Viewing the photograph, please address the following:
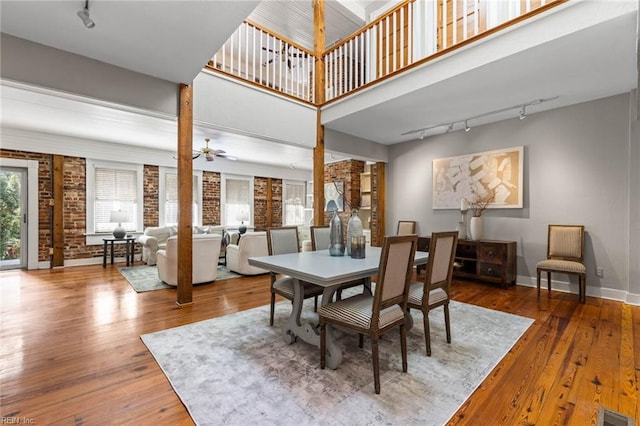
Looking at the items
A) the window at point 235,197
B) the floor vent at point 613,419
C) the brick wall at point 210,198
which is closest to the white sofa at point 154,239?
the brick wall at point 210,198

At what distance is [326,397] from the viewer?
5.73 feet

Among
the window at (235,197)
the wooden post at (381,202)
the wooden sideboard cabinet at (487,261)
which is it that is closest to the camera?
the wooden sideboard cabinet at (487,261)

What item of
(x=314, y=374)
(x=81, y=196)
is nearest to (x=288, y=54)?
(x=81, y=196)

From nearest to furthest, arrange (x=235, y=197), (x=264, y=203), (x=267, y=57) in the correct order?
1. (x=267, y=57)
2. (x=235, y=197)
3. (x=264, y=203)

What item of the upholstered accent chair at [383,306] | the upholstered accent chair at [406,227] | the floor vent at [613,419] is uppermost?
the upholstered accent chair at [406,227]

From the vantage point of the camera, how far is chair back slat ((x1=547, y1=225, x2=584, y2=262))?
3811mm

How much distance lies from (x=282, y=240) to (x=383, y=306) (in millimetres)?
1654

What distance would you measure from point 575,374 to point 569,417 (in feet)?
1.87

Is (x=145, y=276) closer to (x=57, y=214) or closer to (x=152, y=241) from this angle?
(x=152, y=241)

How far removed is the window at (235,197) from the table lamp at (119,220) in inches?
96.0

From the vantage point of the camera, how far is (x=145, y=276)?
4.98 metres

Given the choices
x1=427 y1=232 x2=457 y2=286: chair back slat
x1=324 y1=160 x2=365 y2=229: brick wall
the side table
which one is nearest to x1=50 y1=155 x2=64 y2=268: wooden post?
the side table

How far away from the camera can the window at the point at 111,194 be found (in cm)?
618

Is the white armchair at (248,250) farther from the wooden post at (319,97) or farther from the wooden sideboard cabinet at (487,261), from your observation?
the wooden sideboard cabinet at (487,261)
